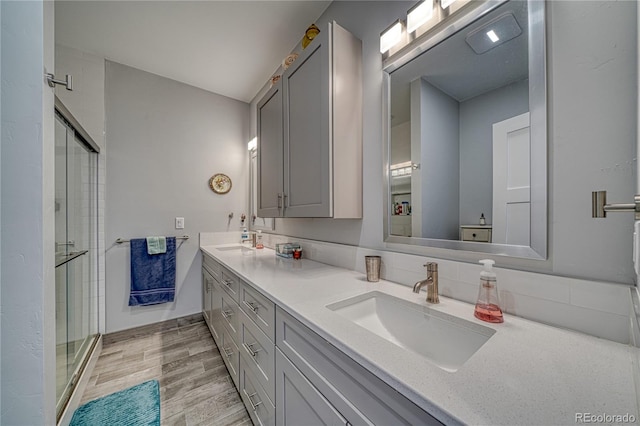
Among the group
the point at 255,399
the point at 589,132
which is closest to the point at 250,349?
the point at 255,399

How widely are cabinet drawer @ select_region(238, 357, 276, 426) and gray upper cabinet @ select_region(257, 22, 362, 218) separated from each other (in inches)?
35.8

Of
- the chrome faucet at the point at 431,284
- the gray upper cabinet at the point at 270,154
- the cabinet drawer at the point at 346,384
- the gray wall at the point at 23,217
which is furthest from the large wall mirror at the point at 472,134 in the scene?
the gray wall at the point at 23,217

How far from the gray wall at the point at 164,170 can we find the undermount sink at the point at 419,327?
7.34 feet

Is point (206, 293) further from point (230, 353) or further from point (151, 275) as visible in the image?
point (230, 353)

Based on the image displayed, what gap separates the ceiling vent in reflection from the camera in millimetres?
826

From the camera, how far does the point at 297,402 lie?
32.6 inches

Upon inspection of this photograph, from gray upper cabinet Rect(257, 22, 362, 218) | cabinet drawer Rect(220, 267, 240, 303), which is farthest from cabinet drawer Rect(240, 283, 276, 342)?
gray upper cabinet Rect(257, 22, 362, 218)

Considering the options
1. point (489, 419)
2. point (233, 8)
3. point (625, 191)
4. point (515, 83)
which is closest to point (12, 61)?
point (233, 8)

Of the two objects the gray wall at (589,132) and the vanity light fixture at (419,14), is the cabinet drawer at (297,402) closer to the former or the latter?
the gray wall at (589,132)

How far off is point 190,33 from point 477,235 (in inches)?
96.5

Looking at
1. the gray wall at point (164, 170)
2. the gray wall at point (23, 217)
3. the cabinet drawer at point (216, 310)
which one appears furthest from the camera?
the gray wall at point (164, 170)

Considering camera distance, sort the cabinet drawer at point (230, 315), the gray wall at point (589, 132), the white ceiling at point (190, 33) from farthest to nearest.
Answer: the white ceiling at point (190, 33), the cabinet drawer at point (230, 315), the gray wall at point (589, 132)

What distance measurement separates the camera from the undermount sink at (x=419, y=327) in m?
0.75

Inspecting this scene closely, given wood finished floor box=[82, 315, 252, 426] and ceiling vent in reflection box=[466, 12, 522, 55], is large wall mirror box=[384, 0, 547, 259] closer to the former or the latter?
ceiling vent in reflection box=[466, 12, 522, 55]
